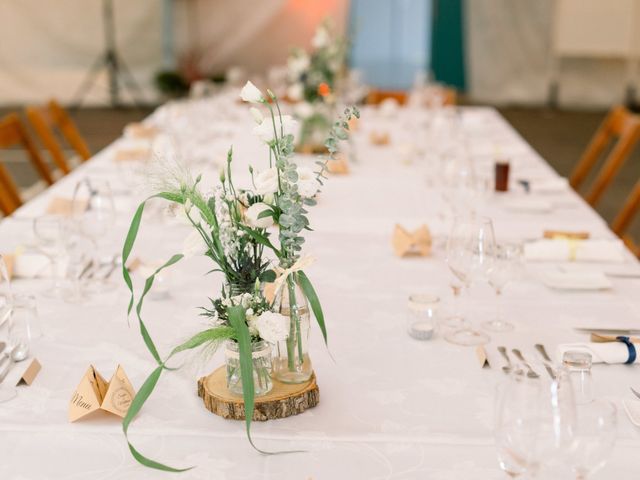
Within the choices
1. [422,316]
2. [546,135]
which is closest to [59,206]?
[422,316]

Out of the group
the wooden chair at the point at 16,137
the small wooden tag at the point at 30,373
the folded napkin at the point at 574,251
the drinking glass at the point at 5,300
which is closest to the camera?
the small wooden tag at the point at 30,373

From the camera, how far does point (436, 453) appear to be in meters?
1.38

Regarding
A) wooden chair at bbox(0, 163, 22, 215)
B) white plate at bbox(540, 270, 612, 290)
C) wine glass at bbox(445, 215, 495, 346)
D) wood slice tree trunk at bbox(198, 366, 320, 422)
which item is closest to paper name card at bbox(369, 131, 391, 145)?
wooden chair at bbox(0, 163, 22, 215)

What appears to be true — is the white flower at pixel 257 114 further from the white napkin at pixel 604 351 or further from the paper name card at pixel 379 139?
the paper name card at pixel 379 139

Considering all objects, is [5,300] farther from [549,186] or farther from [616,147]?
[616,147]

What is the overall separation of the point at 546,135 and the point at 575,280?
6839 millimetres

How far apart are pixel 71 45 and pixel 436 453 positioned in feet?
32.2

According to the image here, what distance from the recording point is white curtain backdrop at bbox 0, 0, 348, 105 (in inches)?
400

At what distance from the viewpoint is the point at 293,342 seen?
4.93 ft

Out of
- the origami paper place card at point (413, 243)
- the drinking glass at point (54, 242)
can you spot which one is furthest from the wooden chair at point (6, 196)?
the origami paper place card at point (413, 243)

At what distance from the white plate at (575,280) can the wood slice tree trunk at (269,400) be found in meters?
0.86

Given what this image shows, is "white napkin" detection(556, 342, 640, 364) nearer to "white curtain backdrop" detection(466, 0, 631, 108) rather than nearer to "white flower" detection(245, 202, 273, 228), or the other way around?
"white flower" detection(245, 202, 273, 228)

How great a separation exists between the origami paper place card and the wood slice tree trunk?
916 mm

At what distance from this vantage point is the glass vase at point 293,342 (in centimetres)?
146
